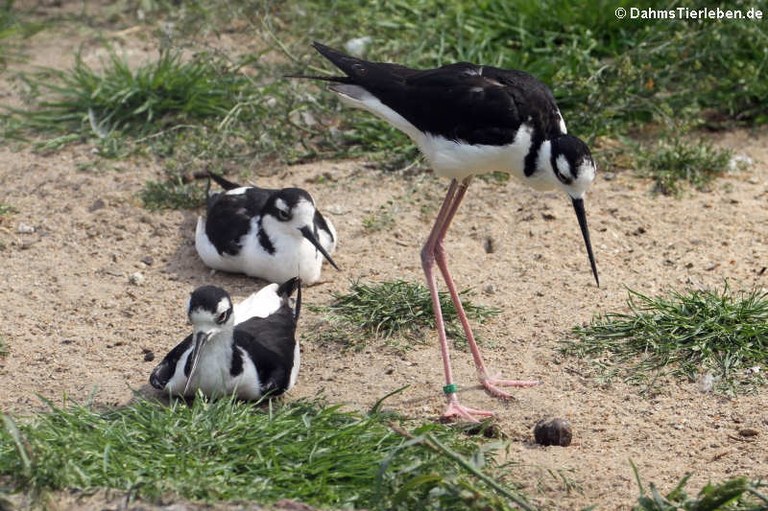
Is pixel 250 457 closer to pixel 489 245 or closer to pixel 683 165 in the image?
pixel 489 245

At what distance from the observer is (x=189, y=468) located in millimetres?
3801

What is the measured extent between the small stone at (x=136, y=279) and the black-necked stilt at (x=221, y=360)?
3.50 ft

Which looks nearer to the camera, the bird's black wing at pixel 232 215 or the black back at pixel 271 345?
the black back at pixel 271 345

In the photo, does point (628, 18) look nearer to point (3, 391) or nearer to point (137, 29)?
point (137, 29)

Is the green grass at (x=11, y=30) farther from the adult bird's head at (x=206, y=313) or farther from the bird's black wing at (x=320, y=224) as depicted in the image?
the adult bird's head at (x=206, y=313)

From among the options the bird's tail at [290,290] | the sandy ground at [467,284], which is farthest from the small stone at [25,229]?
the bird's tail at [290,290]

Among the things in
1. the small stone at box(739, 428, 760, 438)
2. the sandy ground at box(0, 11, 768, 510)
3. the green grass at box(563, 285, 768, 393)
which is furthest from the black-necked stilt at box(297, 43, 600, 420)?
the small stone at box(739, 428, 760, 438)

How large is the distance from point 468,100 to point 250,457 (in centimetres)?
177

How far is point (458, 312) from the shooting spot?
5.07 metres

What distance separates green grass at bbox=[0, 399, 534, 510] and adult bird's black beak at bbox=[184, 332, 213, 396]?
0.60 ft

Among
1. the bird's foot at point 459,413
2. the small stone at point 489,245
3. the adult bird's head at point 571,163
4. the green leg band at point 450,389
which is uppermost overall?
the adult bird's head at point 571,163

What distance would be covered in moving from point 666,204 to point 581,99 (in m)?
0.93

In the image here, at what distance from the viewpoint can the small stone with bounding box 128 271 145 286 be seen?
584 cm

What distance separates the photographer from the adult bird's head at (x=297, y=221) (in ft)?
19.3
